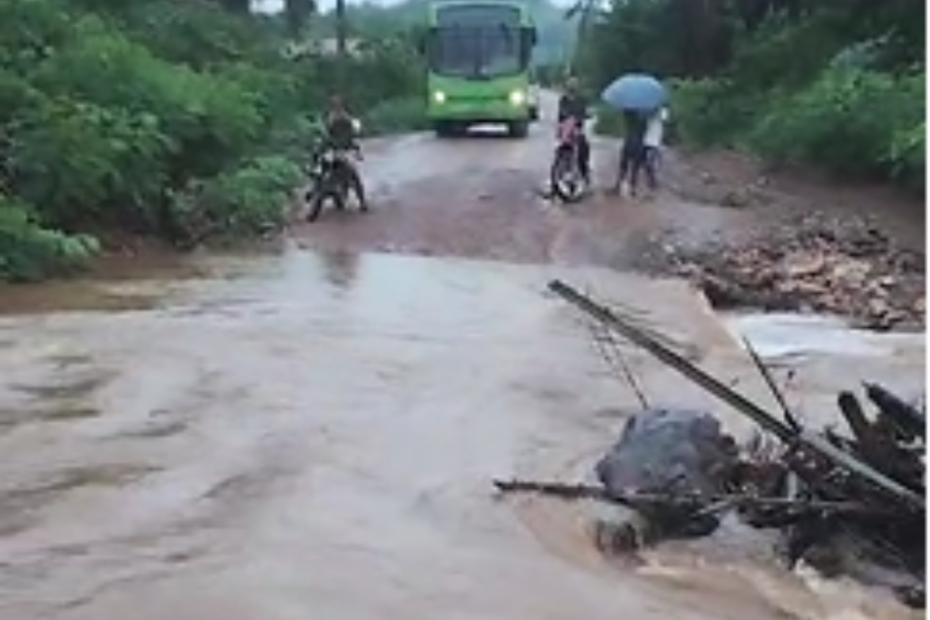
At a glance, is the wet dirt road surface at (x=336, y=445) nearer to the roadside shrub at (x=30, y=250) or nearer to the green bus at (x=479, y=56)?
the roadside shrub at (x=30, y=250)

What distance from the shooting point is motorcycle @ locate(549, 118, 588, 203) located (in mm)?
22828

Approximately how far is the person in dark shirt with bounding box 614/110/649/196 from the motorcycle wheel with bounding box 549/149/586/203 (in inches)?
30.6

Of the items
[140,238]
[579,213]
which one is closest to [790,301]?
[579,213]

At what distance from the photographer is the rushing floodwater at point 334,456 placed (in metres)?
7.84

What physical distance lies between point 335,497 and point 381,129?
34.8 metres

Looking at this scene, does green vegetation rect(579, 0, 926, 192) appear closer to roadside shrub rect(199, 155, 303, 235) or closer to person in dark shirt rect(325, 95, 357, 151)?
person in dark shirt rect(325, 95, 357, 151)

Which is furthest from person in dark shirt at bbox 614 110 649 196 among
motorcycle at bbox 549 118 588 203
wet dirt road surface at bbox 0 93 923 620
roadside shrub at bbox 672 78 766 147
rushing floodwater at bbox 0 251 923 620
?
roadside shrub at bbox 672 78 766 147

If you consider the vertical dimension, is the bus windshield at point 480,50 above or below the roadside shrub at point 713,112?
above

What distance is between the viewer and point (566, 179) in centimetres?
2316

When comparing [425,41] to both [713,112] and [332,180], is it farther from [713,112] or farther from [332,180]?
[332,180]

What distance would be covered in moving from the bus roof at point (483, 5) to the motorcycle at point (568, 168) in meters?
11.4

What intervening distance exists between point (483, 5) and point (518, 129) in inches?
118

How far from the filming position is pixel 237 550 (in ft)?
27.4

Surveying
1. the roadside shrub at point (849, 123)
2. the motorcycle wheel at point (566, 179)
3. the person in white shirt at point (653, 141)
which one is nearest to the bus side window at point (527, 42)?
the roadside shrub at point (849, 123)
